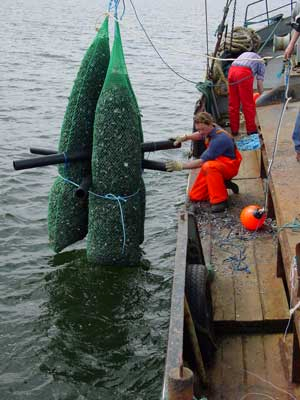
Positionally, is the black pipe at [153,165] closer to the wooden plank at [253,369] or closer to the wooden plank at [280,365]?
the wooden plank at [253,369]

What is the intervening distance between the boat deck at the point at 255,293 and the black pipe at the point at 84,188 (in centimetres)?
154

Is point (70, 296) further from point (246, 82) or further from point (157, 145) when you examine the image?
point (246, 82)

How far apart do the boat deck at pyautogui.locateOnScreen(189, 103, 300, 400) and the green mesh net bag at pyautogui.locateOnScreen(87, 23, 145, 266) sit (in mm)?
996

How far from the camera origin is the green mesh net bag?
5816mm

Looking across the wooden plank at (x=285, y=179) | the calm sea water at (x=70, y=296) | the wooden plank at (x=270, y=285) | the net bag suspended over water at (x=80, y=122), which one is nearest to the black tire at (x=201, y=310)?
the wooden plank at (x=270, y=285)

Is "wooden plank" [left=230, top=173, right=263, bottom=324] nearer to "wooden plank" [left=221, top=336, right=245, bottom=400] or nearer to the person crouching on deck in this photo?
"wooden plank" [left=221, top=336, right=245, bottom=400]

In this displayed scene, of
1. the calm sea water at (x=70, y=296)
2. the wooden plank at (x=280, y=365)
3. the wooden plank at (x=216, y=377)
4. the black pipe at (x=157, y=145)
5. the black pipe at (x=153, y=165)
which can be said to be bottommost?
the calm sea water at (x=70, y=296)

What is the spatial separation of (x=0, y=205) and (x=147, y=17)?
36005mm

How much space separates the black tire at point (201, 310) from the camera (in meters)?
4.99

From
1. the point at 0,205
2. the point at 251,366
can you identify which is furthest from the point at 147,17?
the point at 251,366

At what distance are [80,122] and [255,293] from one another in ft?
8.13

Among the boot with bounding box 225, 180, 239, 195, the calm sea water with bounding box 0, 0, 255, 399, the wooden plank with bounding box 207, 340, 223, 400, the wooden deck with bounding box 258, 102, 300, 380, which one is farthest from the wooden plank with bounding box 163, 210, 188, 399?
the boot with bounding box 225, 180, 239, 195

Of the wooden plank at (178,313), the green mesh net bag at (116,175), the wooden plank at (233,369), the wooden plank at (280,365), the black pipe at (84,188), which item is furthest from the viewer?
the black pipe at (84,188)

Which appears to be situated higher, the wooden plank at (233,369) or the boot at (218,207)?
the boot at (218,207)
